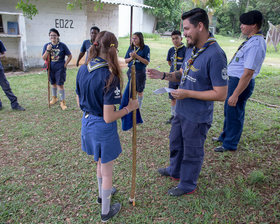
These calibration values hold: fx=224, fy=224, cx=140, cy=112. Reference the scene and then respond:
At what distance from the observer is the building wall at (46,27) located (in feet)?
31.1

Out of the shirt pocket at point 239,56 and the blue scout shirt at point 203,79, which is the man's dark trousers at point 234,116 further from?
the blue scout shirt at point 203,79

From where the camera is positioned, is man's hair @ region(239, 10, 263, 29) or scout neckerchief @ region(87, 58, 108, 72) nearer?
scout neckerchief @ region(87, 58, 108, 72)

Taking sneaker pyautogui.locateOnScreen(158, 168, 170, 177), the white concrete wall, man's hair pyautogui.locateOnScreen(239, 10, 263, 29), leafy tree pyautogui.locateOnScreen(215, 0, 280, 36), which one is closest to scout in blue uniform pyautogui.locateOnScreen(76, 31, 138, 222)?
sneaker pyautogui.locateOnScreen(158, 168, 170, 177)

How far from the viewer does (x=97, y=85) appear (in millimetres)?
1988

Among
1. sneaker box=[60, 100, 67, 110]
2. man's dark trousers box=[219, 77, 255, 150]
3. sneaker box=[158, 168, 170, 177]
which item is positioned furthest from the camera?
sneaker box=[60, 100, 67, 110]

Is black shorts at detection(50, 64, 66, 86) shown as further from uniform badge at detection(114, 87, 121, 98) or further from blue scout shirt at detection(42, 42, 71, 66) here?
uniform badge at detection(114, 87, 121, 98)

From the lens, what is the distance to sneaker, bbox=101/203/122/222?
254 centimetres

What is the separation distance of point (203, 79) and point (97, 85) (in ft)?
3.74

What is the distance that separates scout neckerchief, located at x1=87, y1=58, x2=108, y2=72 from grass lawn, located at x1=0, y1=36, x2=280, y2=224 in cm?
174

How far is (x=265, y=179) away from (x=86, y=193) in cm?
255

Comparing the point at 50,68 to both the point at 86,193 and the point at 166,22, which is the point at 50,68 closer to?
the point at 86,193

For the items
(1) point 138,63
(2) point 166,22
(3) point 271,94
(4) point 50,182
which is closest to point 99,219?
(4) point 50,182

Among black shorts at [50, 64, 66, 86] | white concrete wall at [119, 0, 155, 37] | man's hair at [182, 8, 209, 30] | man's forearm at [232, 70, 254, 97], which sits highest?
white concrete wall at [119, 0, 155, 37]

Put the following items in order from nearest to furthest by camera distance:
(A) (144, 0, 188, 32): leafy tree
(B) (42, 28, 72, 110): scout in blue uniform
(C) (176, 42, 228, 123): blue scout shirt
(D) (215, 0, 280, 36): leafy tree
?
1. (C) (176, 42, 228, 123): blue scout shirt
2. (B) (42, 28, 72, 110): scout in blue uniform
3. (A) (144, 0, 188, 32): leafy tree
4. (D) (215, 0, 280, 36): leafy tree
